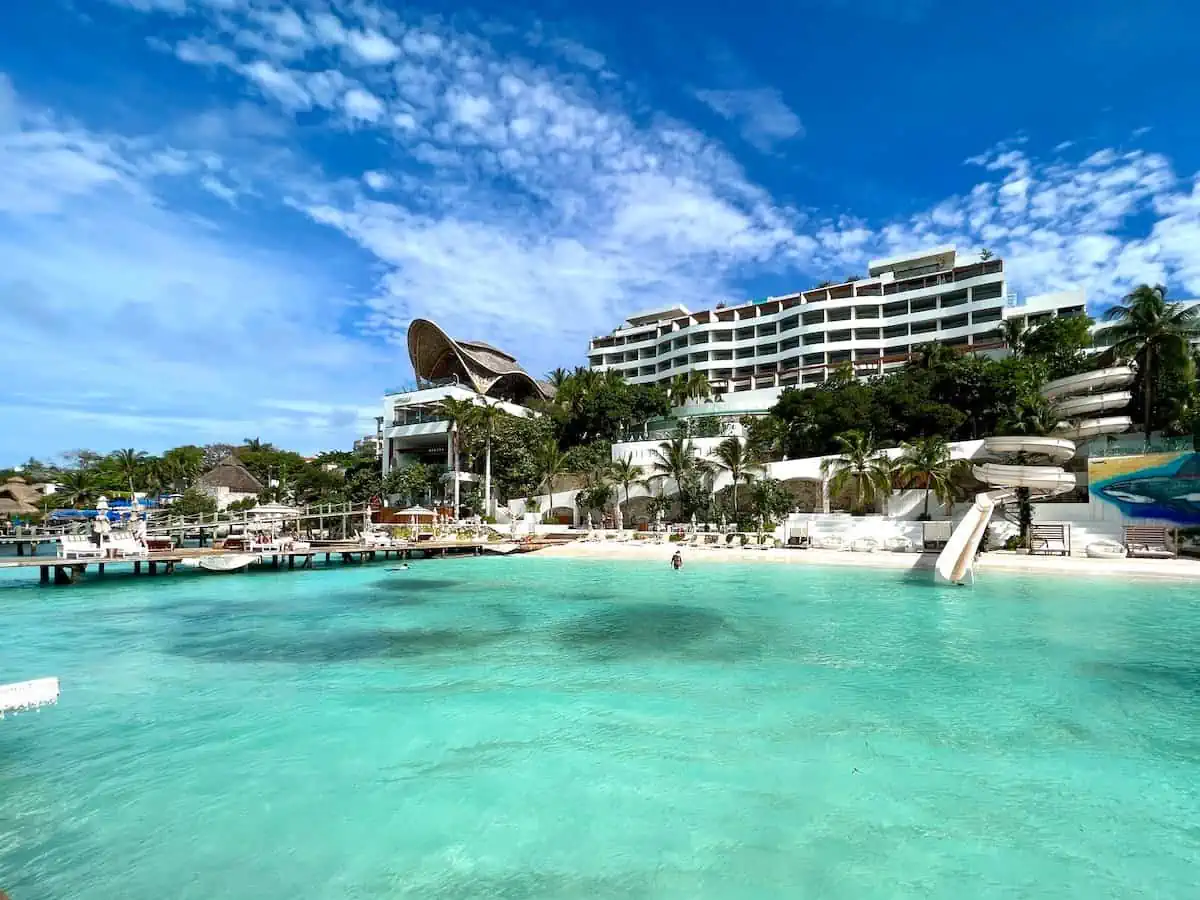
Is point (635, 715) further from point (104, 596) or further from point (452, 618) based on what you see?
point (104, 596)

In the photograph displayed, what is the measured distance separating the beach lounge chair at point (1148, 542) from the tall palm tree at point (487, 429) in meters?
34.2

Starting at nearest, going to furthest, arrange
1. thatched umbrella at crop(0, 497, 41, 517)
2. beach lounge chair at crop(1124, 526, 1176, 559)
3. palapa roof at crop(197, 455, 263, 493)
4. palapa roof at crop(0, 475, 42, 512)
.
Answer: beach lounge chair at crop(1124, 526, 1176, 559) → thatched umbrella at crop(0, 497, 41, 517) → palapa roof at crop(0, 475, 42, 512) → palapa roof at crop(197, 455, 263, 493)

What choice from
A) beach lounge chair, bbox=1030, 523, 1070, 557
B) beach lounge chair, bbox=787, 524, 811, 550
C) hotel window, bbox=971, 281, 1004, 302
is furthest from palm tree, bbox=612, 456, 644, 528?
hotel window, bbox=971, 281, 1004, 302

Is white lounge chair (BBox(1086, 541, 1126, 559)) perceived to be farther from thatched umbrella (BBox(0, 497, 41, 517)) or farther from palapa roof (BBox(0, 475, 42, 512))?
palapa roof (BBox(0, 475, 42, 512))

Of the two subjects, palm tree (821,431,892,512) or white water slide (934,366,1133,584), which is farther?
palm tree (821,431,892,512)

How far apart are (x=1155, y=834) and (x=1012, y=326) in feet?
162

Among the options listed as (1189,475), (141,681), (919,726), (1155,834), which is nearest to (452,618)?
(141,681)

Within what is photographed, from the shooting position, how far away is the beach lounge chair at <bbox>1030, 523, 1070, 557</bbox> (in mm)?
25797

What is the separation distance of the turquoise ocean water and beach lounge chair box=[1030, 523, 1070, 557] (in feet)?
36.0

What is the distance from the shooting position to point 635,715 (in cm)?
917

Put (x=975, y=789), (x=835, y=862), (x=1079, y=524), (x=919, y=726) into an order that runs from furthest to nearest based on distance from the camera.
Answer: (x=1079, y=524) < (x=919, y=726) < (x=975, y=789) < (x=835, y=862)

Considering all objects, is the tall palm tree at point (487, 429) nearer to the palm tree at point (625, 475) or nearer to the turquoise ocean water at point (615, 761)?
the palm tree at point (625, 475)

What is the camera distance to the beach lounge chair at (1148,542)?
24.1 metres

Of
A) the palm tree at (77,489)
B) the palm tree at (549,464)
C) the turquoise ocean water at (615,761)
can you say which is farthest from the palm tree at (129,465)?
the turquoise ocean water at (615,761)
